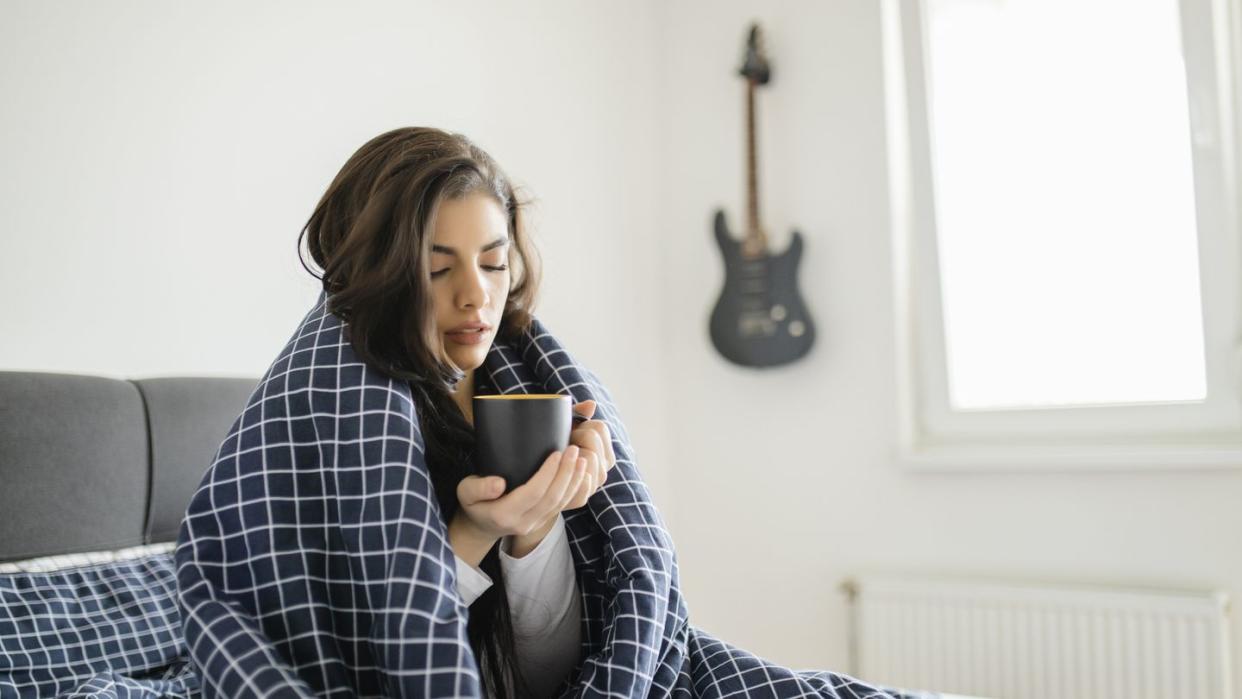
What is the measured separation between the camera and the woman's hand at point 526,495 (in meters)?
0.84

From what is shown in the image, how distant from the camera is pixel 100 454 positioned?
1.18 m

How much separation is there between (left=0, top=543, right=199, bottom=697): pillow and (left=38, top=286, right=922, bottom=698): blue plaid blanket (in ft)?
0.23

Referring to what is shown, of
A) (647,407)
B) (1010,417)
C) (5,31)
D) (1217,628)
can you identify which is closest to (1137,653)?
(1217,628)

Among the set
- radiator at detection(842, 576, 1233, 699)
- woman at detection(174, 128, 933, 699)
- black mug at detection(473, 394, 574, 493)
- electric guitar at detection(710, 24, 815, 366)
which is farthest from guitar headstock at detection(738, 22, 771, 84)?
Result: black mug at detection(473, 394, 574, 493)

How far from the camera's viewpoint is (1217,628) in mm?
1922

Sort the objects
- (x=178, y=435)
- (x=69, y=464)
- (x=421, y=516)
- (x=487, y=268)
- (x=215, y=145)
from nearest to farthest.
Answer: (x=421, y=516), (x=487, y=268), (x=69, y=464), (x=178, y=435), (x=215, y=145)

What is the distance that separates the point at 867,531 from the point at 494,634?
5.24ft

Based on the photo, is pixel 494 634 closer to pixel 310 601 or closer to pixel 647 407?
pixel 310 601

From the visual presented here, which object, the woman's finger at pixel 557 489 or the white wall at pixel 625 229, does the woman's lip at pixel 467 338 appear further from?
the white wall at pixel 625 229

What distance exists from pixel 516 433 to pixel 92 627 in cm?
56

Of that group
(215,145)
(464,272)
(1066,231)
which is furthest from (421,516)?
(1066,231)

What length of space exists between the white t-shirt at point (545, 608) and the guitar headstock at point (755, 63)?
1.79 metres

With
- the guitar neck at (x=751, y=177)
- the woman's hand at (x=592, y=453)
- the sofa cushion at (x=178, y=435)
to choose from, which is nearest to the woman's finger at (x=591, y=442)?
the woman's hand at (x=592, y=453)

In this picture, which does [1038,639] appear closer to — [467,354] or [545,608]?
[545,608]
